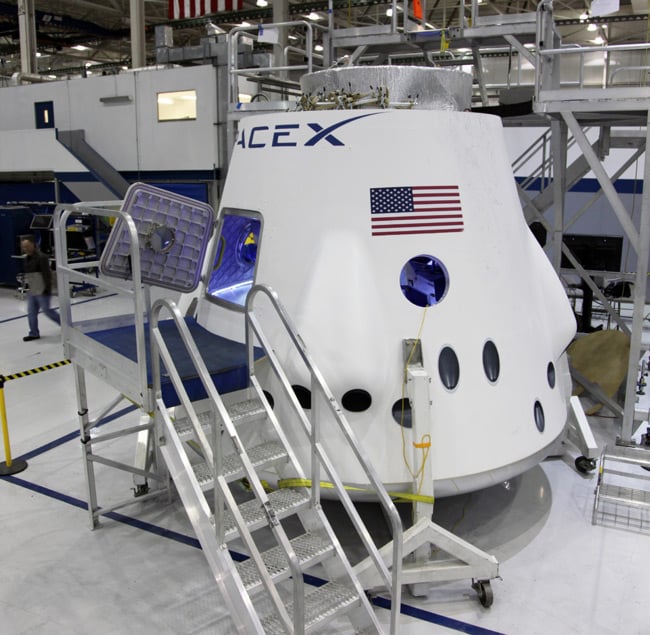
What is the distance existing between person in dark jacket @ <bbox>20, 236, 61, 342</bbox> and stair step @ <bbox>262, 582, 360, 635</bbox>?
8231mm

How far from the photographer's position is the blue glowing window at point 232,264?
6.09 m

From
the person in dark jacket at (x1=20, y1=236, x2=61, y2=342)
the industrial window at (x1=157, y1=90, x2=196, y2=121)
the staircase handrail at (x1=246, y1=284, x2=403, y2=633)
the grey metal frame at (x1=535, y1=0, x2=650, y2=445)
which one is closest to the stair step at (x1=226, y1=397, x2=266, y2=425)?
the staircase handrail at (x1=246, y1=284, x2=403, y2=633)

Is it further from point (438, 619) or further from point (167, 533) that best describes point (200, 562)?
point (438, 619)

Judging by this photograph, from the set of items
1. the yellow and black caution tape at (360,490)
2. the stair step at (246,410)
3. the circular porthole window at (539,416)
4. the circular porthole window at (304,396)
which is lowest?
the yellow and black caution tape at (360,490)

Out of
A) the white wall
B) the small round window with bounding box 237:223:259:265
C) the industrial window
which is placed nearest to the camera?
the small round window with bounding box 237:223:259:265

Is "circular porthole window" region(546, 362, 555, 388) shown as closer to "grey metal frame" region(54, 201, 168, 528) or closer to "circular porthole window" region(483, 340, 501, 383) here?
"circular porthole window" region(483, 340, 501, 383)

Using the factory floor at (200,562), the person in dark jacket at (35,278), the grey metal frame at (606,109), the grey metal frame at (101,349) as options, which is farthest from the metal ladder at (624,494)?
the person in dark jacket at (35,278)

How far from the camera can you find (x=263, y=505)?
3.76m

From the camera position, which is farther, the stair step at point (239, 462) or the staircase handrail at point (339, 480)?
the stair step at point (239, 462)

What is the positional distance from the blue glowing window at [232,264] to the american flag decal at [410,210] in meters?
1.20

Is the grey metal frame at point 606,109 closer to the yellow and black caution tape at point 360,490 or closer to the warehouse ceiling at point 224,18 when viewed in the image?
the yellow and black caution tape at point 360,490

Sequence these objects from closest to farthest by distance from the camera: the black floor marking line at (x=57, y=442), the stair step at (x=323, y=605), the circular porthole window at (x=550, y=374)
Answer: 1. the stair step at (x=323, y=605)
2. the circular porthole window at (x=550, y=374)
3. the black floor marking line at (x=57, y=442)

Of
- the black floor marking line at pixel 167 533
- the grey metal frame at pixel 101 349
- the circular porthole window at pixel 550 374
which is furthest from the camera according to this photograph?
the circular porthole window at pixel 550 374

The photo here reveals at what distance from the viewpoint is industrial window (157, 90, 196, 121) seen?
13.6 meters
